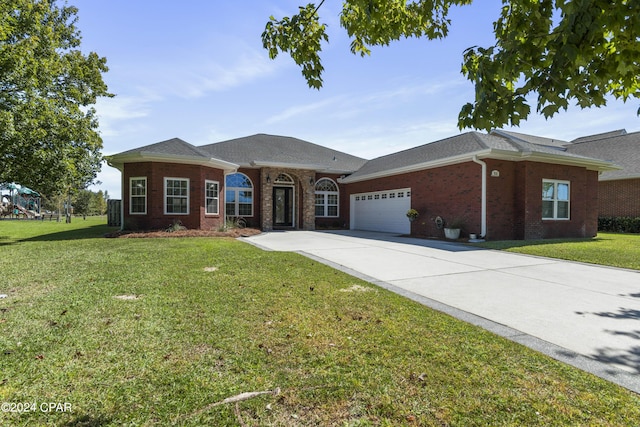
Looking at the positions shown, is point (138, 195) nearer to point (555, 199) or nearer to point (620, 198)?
point (555, 199)

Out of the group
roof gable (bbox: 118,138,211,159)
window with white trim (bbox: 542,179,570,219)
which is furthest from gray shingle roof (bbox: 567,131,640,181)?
roof gable (bbox: 118,138,211,159)

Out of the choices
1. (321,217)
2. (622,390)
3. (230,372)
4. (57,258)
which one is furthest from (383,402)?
(321,217)

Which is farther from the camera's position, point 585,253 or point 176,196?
point 176,196

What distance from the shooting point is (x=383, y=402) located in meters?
2.18

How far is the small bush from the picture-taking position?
55.4 ft

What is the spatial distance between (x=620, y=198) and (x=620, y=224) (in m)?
1.73

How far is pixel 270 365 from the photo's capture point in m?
2.66

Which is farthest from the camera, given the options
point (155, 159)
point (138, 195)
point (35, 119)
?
point (138, 195)

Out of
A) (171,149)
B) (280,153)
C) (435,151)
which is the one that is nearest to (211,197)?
(171,149)

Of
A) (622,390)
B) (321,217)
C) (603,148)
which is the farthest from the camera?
(603,148)

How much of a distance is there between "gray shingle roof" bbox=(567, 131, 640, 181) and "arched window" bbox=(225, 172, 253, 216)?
2042 cm

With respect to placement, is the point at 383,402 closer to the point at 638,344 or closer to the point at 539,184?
the point at 638,344

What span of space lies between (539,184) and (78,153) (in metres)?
18.7

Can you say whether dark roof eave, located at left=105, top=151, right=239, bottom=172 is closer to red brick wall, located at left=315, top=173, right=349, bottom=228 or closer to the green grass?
red brick wall, located at left=315, top=173, right=349, bottom=228
